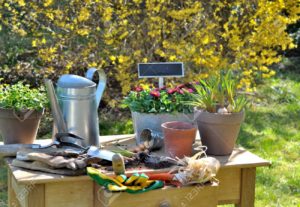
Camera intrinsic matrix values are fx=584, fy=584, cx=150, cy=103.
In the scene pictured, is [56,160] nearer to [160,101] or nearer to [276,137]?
[160,101]

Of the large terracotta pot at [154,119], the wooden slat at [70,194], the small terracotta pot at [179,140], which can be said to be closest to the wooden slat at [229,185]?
the small terracotta pot at [179,140]

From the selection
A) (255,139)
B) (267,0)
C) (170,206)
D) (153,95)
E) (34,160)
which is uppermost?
(267,0)

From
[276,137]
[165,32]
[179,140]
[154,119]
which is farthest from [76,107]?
[276,137]

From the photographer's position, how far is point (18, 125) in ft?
7.84

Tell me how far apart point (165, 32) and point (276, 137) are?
1.34 m

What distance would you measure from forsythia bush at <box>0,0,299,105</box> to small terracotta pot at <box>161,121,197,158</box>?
2.11m

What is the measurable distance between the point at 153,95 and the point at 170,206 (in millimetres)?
615

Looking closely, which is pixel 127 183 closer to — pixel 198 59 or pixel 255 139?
pixel 198 59

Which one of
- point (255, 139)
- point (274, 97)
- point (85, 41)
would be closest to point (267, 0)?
A: point (255, 139)

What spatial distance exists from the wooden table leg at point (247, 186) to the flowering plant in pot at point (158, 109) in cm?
33

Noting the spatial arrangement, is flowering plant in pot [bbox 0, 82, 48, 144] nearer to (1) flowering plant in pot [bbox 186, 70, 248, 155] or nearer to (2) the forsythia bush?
(1) flowering plant in pot [bbox 186, 70, 248, 155]

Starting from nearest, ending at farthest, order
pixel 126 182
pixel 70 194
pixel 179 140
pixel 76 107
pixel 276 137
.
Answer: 1. pixel 126 182
2. pixel 70 194
3. pixel 179 140
4. pixel 76 107
5. pixel 276 137

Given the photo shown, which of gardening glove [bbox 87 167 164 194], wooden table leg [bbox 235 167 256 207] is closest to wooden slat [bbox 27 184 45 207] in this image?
gardening glove [bbox 87 167 164 194]

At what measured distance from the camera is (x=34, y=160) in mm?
2143
